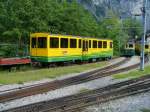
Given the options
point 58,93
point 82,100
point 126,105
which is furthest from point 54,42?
point 126,105

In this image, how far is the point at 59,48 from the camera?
33.1 metres

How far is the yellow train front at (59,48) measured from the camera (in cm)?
3184

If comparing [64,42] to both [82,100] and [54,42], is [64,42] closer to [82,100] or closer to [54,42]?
[54,42]

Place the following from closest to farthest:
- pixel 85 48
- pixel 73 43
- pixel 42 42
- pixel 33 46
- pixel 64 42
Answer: pixel 42 42 → pixel 33 46 → pixel 64 42 → pixel 73 43 → pixel 85 48

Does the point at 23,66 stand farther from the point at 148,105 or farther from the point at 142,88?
the point at 148,105

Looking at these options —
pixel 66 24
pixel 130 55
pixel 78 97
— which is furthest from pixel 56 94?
pixel 130 55

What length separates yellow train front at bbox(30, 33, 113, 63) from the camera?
3184 centimetres

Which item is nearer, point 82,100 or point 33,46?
point 82,100

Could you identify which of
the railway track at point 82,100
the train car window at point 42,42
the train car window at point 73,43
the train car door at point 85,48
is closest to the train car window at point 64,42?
the train car window at point 73,43

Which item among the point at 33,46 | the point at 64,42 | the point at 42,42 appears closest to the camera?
the point at 42,42

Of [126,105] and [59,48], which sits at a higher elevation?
[59,48]

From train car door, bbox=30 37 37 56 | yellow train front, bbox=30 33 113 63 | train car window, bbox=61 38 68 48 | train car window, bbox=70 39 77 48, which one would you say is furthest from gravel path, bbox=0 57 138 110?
train car window, bbox=70 39 77 48

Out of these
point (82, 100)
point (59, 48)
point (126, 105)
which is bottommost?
point (126, 105)

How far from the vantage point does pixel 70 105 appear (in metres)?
14.2
